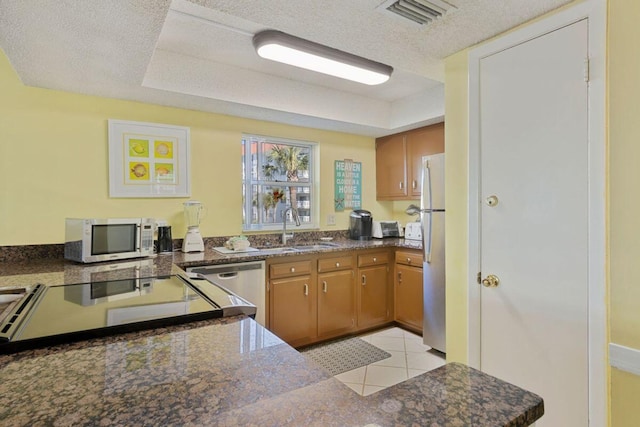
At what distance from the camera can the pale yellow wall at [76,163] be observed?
2.36 m

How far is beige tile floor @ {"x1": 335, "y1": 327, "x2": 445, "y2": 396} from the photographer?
2465 mm

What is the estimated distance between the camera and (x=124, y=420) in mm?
579

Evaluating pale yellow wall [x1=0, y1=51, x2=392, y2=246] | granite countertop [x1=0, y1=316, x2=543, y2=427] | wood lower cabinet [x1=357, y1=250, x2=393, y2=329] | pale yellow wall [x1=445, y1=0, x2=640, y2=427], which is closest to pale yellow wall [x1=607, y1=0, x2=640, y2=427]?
pale yellow wall [x1=445, y1=0, x2=640, y2=427]

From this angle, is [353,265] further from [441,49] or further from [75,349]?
[75,349]

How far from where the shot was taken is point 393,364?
2.76 meters

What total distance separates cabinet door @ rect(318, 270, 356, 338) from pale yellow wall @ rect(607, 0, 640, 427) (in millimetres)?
2101

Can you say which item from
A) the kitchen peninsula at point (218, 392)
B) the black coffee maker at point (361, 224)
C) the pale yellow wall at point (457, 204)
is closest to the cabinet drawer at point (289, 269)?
the black coffee maker at point (361, 224)

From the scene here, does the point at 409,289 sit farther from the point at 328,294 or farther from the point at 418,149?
the point at 418,149

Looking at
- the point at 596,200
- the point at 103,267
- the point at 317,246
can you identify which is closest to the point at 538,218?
the point at 596,200

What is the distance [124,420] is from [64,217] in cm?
251

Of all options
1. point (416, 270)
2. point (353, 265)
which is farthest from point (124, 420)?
point (416, 270)

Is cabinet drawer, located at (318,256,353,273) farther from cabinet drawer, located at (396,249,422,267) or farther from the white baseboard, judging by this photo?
the white baseboard

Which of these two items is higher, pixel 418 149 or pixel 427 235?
pixel 418 149

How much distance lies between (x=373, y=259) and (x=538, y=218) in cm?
196
